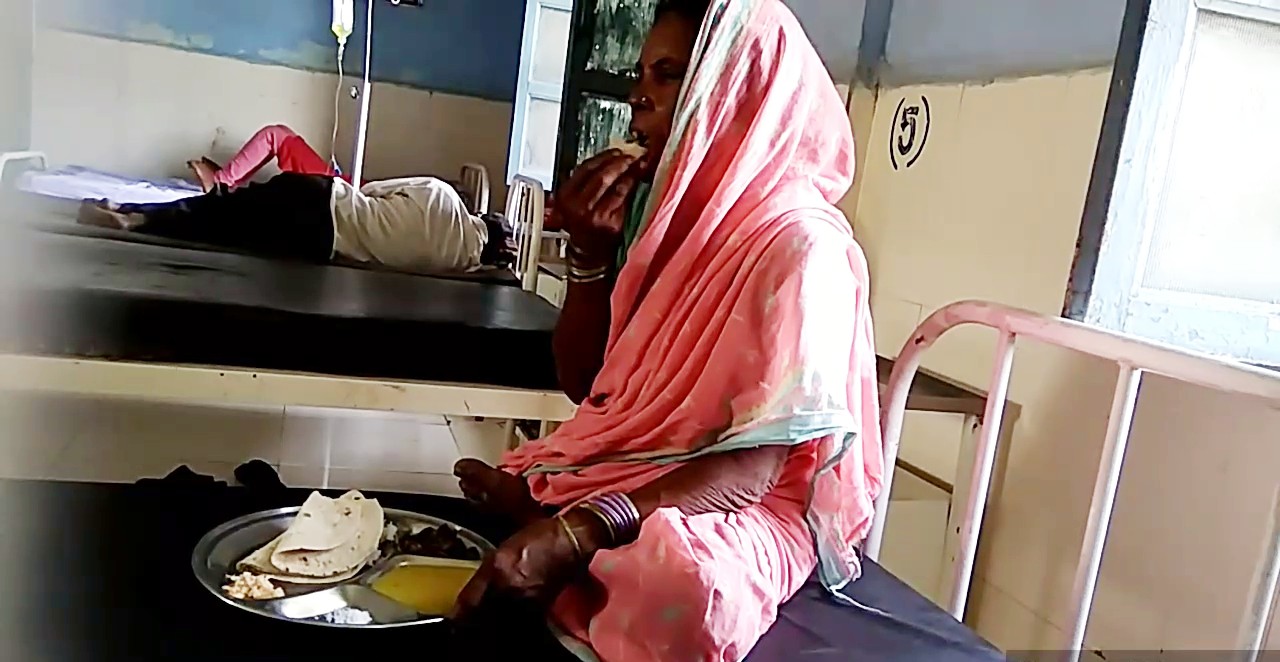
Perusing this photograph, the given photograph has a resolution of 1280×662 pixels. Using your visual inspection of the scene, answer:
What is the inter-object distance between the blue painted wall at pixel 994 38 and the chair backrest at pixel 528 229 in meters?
1.13

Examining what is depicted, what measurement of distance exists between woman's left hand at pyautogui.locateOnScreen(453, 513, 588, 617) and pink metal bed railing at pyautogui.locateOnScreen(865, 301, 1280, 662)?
599 millimetres

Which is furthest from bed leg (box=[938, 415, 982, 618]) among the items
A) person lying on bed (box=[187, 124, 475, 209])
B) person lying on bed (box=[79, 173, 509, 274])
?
person lying on bed (box=[187, 124, 475, 209])

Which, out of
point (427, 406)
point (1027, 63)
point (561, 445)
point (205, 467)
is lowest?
point (205, 467)

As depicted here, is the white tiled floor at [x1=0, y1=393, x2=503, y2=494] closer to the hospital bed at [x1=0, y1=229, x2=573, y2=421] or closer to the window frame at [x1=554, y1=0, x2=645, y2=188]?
the hospital bed at [x1=0, y1=229, x2=573, y2=421]

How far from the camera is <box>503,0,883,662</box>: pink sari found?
0.78 metres

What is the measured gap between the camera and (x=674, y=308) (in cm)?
94

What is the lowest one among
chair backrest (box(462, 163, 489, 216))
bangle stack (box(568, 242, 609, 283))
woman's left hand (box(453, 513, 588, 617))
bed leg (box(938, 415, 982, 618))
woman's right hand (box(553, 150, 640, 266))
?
bed leg (box(938, 415, 982, 618))

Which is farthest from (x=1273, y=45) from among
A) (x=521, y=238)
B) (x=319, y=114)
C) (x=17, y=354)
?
(x=319, y=114)

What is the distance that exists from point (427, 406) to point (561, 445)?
2.04 feet

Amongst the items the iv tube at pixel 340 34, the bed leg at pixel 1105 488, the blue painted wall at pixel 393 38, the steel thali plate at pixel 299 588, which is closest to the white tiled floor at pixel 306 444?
the steel thali plate at pixel 299 588

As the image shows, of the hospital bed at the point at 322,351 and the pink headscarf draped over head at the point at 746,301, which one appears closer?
the pink headscarf draped over head at the point at 746,301

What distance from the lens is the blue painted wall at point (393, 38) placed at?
4.04m

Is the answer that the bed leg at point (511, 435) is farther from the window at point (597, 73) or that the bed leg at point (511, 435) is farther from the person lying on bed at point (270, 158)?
the person lying on bed at point (270, 158)

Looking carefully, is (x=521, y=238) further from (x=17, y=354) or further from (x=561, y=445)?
(x=17, y=354)
